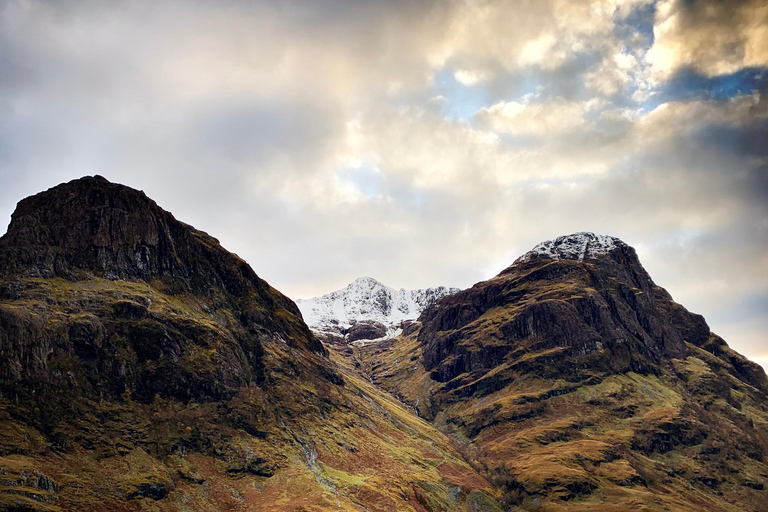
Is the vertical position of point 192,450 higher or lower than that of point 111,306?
lower

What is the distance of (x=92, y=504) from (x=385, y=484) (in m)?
87.1

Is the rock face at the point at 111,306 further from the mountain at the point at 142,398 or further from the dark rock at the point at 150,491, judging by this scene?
the dark rock at the point at 150,491

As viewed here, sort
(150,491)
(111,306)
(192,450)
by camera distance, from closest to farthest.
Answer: (150,491) → (192,450) → (111,306)

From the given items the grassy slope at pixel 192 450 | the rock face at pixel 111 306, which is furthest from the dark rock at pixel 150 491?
the rock face at pixel 111 306

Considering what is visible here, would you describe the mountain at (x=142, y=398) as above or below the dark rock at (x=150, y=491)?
above

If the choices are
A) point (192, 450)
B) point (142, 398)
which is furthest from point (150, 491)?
point (142, 398)

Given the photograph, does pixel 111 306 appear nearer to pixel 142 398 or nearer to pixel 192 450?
pixel 142 398

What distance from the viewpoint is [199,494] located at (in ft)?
399

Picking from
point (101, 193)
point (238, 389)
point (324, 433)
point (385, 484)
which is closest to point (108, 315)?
point (238, 389)

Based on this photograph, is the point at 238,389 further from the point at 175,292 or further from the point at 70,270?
the point at 70,270

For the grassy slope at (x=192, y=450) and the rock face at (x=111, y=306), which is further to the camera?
the rock face at (x=111, y=306)

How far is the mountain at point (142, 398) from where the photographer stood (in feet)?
369

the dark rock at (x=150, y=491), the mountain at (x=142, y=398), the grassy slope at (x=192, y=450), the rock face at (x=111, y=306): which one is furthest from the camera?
the rock face at (x=111, y=306)

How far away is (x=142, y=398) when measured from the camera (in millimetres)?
141000
